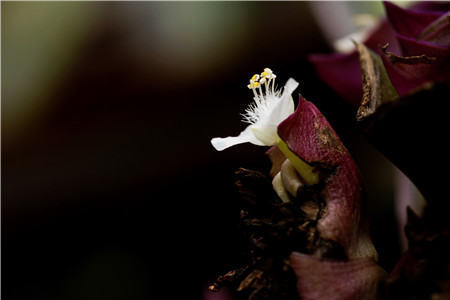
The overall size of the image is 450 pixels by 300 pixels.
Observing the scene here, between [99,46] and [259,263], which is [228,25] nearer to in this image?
[99,46]

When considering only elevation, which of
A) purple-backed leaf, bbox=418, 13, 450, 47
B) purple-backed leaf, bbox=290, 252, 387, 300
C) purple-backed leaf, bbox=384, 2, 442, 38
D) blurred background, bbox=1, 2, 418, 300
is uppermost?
blurred background, bbox=1, 2, 418, 300

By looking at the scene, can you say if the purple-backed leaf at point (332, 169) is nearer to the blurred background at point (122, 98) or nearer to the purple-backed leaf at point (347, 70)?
the purple-backed leaf at point (347, 70)

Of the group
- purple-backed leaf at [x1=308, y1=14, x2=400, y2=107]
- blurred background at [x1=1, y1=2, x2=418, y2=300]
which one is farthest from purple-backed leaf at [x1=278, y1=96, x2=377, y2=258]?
blurred background at [x1=1, y1=2, x2=418, y2=300]

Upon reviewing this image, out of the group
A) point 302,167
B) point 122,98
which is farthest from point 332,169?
point 122,98

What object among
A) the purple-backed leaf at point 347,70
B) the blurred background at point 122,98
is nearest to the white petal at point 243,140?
the purple-backed leaf at point 347,70

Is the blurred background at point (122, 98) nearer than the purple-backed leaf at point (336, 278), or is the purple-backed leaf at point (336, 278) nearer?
the purple-backed leaf at point (336, 278)

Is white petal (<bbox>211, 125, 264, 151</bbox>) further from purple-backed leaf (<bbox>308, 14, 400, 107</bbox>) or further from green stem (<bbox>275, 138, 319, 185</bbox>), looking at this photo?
purple-backed leaf (<bbox>308, 14, 400, 107</bbox>)

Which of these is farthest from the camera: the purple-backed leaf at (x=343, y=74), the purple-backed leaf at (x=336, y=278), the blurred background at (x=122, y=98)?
the blurred background at (x=122, y=98)
